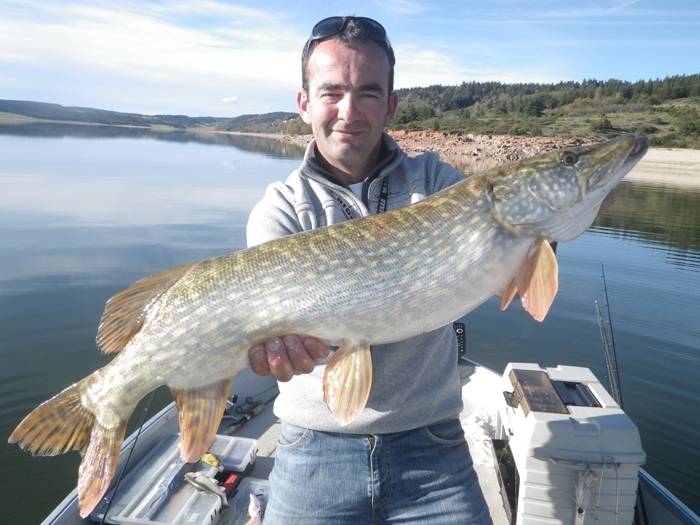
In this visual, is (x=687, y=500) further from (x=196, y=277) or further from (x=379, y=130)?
(x=196, y=277)

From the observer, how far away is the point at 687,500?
17.1 feet

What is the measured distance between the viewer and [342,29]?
2488 millimetres

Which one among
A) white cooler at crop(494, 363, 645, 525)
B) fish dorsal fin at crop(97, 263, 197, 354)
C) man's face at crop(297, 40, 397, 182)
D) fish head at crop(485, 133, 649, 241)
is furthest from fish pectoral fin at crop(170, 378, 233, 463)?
white cooler at crop(494, 363, 645, 525)

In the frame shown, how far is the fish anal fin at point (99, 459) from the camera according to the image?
84.8 inches

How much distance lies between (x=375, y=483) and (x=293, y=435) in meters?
0.40

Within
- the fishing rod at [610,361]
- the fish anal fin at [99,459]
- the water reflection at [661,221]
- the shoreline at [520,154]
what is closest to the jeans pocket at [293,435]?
the fish anal fin at [99,459]

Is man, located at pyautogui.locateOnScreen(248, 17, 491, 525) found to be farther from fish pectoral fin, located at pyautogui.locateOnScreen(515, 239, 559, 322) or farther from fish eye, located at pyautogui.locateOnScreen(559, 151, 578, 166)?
fish eye, located at pyautogui.locateOnScreen(559, 151, 578, 166)

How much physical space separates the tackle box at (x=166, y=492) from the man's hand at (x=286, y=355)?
6.07 ft

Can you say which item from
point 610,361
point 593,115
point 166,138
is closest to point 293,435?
point 610,361

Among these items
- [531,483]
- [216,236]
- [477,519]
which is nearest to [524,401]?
[531,483]

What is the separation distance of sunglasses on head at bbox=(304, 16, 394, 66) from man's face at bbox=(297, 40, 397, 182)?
1.8 inches

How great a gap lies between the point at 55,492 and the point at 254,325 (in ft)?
13.3

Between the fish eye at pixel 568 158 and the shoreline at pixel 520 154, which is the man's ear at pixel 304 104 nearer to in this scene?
the fish eye at pixel 568 158

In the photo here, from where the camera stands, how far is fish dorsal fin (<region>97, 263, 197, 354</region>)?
2306 mm
